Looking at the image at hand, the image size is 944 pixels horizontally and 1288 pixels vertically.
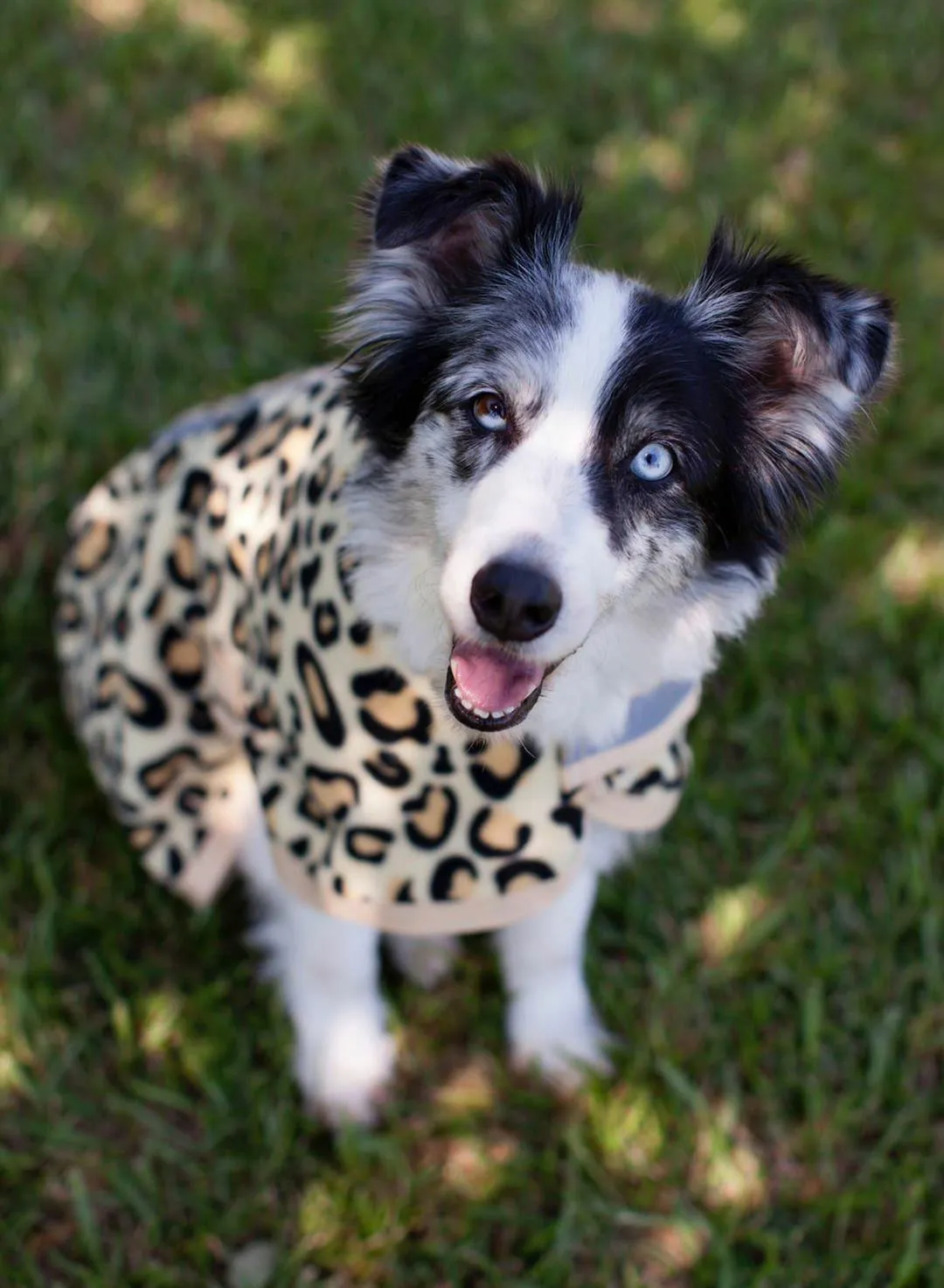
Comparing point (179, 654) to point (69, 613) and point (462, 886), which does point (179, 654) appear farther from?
point (462, 886)

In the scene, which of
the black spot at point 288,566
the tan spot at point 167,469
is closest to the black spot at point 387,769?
the black spot at point 288,566

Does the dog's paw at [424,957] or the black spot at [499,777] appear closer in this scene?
the black spot at [499,777]

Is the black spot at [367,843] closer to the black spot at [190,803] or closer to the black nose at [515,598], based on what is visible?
the black spot at [190,803]

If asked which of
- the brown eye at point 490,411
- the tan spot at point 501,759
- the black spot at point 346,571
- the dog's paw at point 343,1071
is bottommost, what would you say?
the dog's paw at point 343,1071

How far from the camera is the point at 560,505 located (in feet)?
6.38

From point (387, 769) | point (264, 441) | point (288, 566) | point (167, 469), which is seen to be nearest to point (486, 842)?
point (387, 769)

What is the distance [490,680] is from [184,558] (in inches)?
40.1

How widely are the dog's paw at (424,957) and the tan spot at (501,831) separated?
70 centimetres

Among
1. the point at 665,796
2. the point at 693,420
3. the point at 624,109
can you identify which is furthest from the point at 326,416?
the point at 624,109

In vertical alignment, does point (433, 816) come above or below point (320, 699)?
below

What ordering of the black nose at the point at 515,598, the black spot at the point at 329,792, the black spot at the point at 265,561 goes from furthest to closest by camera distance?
the black spot at the point at 265,561
the black spot at the point at 329,792
the black nose at the point at 515,598

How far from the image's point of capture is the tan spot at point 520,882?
249cm

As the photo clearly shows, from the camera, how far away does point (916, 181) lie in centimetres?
486

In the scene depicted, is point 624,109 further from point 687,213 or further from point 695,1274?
point 695,1274
